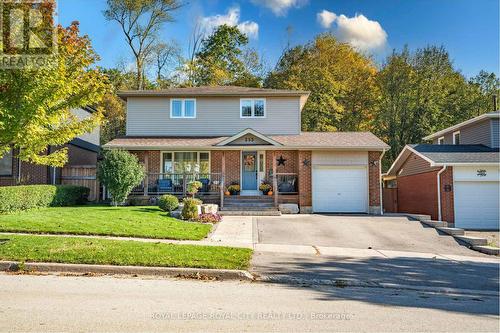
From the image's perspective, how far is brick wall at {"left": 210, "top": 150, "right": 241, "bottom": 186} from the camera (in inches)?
854

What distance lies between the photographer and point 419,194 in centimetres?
2203

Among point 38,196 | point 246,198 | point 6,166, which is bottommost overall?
point 246,198

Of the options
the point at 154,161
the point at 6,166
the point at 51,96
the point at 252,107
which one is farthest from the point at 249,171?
the point at 51,96

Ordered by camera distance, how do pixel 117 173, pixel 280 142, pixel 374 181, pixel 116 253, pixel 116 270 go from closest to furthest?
pixel 116 270, pixel 116 253, pixel 117 173, pixel 374 181, pixel 280 142

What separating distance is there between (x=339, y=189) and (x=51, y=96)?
14403 millimetres

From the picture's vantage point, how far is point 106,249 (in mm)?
9539

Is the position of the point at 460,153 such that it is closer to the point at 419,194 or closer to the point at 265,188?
the point at 419,194

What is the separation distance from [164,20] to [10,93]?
32468 millimetres

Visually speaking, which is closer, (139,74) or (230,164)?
(230,164)

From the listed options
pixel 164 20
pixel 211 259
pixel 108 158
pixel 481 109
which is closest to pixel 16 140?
pixel 211 259

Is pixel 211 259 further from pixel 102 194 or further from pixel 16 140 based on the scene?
pixel 102 194

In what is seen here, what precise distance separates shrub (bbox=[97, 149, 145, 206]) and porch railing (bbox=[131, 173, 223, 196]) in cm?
244

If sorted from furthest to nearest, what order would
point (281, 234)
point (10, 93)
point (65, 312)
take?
1. point (281, 234)
2. point (10, 93)
3. point (65, 312)

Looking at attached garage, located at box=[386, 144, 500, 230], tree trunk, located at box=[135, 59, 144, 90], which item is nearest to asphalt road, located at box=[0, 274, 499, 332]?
attached garage, located at box=[386, 144, 500, 230]
